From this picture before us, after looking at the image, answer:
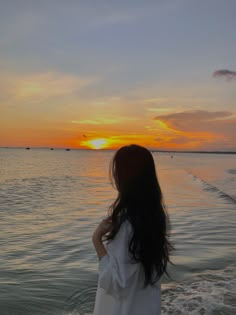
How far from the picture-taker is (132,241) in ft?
8.71

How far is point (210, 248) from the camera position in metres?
10.2

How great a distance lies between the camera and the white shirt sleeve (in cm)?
261

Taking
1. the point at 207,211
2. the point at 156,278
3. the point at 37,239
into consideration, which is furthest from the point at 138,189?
the point at 207,211

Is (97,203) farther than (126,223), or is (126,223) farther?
(97,203)

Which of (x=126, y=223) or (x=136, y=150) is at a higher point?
(x=136, y=150)

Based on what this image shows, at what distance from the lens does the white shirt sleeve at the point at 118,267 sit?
261cm

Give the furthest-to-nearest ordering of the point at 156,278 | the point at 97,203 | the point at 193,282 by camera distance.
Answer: the point at 97,203 < the point at 193,282 < the point at 156,278

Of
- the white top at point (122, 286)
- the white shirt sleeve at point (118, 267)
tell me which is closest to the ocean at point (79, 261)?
the white top at point (122, 286)

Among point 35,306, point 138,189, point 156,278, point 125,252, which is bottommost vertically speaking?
point 35,306

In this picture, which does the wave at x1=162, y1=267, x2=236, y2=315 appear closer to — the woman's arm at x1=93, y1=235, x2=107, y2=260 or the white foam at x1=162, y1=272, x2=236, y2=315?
the white foam at x1=162, y1=272, x2=236, y2=315

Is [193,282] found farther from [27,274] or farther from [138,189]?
Answer: [138,189]

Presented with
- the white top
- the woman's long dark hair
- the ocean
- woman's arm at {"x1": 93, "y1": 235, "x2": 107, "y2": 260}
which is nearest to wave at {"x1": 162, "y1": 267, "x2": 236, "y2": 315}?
the ocean

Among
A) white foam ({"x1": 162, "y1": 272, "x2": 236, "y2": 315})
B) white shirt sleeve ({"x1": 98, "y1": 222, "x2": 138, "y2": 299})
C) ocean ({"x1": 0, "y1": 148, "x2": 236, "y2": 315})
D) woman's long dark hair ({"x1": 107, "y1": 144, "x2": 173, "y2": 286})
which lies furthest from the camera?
ocean ({"x1": 0, "y1": 148, "x2": 236, "y2": 315})

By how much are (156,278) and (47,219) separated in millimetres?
11720
